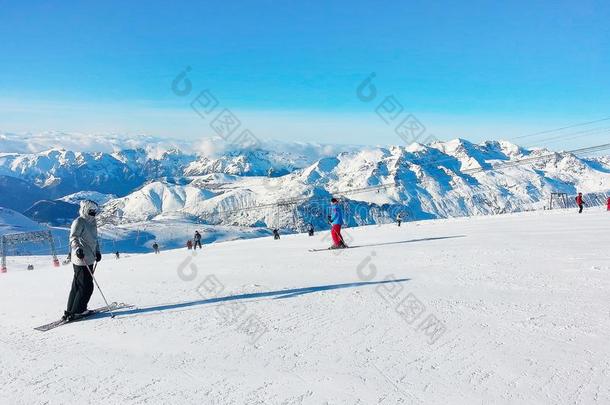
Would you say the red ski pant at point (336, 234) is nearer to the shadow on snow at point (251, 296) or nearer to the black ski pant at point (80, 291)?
the shadow on snow at point (251, 296)

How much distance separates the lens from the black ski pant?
815 cm

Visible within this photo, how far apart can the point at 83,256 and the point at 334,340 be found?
4841mm

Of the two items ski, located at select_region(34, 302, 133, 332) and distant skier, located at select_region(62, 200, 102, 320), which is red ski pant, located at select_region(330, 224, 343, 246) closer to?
ski, located at select_region(34, 302, 133, 332)

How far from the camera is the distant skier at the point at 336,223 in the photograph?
1719 cm

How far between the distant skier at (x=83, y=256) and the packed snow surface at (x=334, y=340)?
45cm

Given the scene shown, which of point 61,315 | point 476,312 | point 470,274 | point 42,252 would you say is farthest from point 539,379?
point 42,252

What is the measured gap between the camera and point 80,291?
8242 mm

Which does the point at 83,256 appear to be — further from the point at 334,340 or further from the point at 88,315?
the point at 334,340

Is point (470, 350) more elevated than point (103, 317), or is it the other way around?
point (103, 317)

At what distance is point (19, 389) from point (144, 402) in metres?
1.60

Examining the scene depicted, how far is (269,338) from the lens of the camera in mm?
6539

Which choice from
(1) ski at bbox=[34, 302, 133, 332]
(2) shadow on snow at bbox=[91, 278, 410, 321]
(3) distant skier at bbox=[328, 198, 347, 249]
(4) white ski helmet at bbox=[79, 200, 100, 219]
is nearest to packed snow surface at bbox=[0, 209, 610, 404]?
(2) shadow on snow at bbox=[91, 278, 410, 321]

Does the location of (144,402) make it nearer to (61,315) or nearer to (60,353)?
(60,353)

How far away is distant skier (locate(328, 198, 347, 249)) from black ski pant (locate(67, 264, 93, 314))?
9906 millimetres
